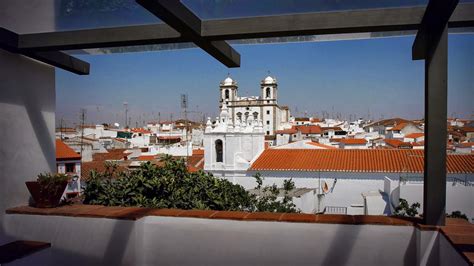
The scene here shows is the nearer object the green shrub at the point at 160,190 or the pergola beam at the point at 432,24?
the pergola beam at the point at 432,24

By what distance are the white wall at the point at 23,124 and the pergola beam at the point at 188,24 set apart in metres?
1.48

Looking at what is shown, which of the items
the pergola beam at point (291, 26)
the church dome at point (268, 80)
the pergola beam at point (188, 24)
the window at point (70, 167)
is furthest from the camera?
the church dome at point (268, 80)

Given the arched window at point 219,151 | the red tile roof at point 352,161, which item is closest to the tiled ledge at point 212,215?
the red tile roof at point 352,161

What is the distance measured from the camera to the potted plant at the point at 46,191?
2867 millimetres

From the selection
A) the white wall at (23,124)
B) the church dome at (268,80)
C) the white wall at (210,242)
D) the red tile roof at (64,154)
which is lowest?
the red tile roof at (64,154)

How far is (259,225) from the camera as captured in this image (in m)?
2.49

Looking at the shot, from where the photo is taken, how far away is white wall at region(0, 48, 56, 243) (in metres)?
2.77

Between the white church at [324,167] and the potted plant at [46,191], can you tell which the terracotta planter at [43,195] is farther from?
the white church at [324,167]

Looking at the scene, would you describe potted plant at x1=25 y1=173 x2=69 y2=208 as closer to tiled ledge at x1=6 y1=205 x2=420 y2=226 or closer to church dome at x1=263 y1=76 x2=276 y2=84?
tiled ledge at x1=6 y1=205 x2=420 y2=226

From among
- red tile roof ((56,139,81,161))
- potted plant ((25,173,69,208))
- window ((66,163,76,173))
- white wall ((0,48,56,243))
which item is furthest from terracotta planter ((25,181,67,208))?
window ((66,163,76,173))

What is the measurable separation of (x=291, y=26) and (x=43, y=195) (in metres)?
2.13

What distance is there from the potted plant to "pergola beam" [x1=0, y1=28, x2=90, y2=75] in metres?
0.88

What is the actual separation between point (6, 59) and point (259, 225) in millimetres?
2118

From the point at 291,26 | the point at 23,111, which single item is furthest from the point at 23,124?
the point at 291,26
